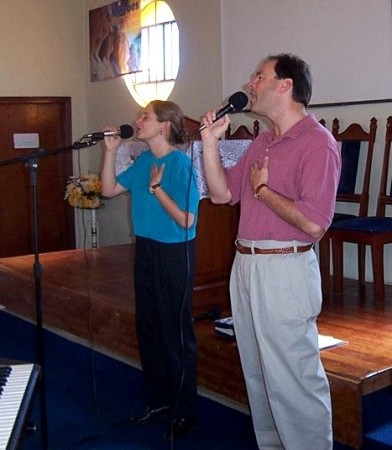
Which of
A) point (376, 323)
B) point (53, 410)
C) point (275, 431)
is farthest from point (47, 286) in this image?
point (275, 431)

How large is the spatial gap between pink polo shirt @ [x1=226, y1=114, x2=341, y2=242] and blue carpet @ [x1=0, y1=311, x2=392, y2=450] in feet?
3.12

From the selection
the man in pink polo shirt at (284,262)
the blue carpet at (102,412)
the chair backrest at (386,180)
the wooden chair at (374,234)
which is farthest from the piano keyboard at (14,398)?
the chair backrest at (386,180)

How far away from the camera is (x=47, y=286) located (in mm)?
5043

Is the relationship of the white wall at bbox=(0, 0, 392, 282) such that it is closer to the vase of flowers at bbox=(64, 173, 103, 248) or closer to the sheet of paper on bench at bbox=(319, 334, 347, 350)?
the vase of flowers at bbox=(64, 173, 103, 248)

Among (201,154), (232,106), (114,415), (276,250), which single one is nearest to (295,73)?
(232,106)

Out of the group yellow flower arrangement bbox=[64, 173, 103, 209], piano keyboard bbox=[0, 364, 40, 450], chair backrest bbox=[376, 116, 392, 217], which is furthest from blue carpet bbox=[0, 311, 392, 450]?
yellow flower arrangement bbox=[64, 173, 103, 209]

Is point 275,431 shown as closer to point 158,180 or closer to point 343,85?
point 158,180

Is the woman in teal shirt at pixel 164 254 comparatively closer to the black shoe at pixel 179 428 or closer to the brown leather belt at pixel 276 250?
the black shoe at pixel 179 428

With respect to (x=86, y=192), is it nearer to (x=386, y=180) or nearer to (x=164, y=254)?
(x=386, y=180)

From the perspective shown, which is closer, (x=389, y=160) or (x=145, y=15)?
(x=389, y=160)

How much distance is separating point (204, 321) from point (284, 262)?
1.41 metres

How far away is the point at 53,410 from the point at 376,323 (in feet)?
5.52

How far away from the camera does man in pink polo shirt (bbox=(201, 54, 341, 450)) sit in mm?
2525

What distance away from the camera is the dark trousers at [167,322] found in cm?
313
